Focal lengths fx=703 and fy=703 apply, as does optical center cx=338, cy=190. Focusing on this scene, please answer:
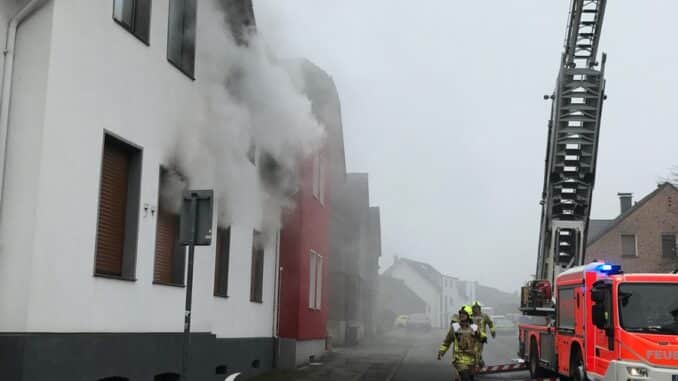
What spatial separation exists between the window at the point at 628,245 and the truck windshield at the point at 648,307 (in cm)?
3443

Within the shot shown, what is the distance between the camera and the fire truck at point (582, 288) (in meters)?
8.98

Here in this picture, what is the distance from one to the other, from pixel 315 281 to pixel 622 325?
10662 millimetres

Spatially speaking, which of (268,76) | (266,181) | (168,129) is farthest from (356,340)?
(168,129)

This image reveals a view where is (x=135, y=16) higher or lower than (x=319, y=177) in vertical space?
higher

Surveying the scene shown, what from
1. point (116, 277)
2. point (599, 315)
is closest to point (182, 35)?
point (116, 277)

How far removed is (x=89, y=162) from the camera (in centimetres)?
741

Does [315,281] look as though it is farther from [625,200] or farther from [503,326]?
[625,200]

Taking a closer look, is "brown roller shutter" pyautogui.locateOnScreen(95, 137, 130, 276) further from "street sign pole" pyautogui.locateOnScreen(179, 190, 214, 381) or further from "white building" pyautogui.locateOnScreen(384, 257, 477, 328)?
"white building" pyautogui.locateOnScreen(384, 257, 477, 328)

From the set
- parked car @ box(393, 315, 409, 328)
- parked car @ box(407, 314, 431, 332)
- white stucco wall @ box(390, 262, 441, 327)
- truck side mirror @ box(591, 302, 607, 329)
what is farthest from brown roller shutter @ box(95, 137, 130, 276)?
white stucco wall @ box(390, 262, 441, 327)

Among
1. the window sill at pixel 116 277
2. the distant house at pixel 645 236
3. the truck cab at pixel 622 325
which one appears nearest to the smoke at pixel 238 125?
the window sill at pixel 116 277

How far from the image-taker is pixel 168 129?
944cm

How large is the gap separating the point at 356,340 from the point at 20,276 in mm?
24761

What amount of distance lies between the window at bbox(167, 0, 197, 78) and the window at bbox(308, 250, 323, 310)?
326 inches

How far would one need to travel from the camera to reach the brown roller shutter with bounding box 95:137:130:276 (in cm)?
791
